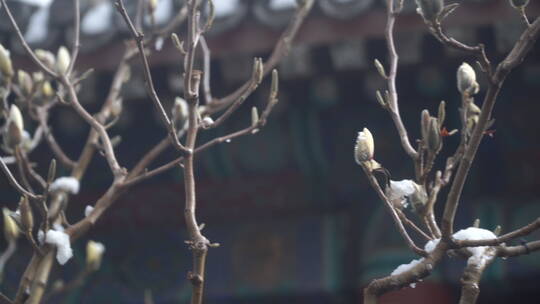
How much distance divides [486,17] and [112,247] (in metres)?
1.98

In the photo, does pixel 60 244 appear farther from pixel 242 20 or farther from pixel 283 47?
pixel 242 20

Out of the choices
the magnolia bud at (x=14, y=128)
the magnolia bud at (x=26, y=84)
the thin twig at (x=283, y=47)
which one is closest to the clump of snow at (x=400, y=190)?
the magnolia bud at (x=14, y=128)

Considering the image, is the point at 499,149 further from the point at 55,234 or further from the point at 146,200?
the point at 55,234

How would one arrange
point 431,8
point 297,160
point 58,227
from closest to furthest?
point 431,8 → point 58,227 → point 297,160

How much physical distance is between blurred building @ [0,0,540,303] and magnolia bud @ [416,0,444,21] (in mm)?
1286

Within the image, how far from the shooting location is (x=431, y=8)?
1590 mm

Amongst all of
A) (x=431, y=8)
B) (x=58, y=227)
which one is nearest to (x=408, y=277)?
(x=431, y=8)

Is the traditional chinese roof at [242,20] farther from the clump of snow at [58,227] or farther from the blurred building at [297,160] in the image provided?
the clump of snow at [58,227]

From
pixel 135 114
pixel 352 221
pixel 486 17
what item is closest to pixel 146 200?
pixel 135 114

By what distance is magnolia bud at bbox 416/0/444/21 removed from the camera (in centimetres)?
158

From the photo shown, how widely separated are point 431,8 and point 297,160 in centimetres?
211

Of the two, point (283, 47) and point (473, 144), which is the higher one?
point (283, 47)

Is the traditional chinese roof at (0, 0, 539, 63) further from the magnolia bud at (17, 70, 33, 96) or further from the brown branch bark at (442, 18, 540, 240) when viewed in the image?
the brown branch bark at (442, 18, 540, 240)

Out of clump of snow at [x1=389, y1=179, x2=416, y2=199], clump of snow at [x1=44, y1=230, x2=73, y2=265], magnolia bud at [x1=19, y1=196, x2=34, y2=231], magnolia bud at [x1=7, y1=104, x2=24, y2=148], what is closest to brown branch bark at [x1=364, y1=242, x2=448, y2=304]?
clump of snow at [x1=389, y1=179, x2=416, y2=199]
